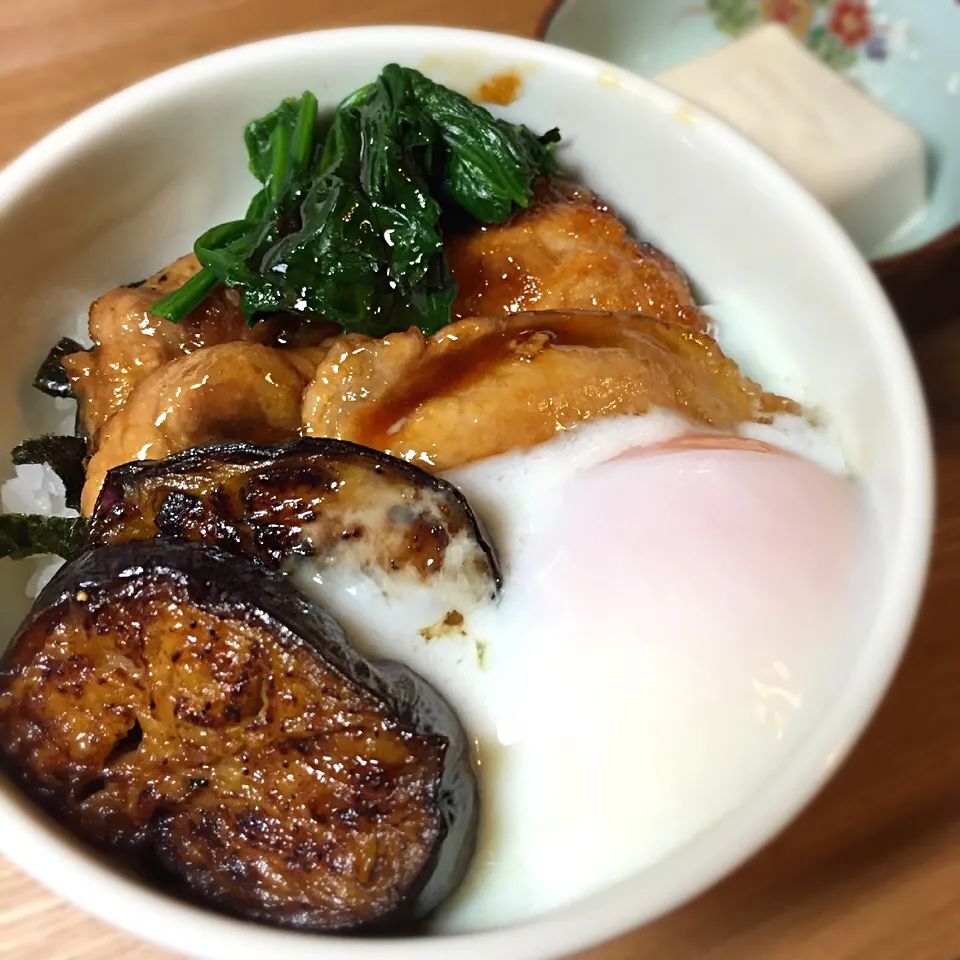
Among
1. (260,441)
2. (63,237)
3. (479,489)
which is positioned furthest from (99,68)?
(479,489)

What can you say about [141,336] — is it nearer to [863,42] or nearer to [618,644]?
[618,644]

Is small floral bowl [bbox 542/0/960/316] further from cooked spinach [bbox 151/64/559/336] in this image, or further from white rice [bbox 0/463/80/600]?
white rice [bbox 0/463/80/600]

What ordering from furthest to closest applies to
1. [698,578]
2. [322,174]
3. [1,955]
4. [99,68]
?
[99,68] < [322,174] < [1,955] < [698,578]

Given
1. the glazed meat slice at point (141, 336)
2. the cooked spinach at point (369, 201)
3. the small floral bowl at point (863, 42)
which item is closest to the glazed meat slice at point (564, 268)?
the cooked spinach at point (369, 201)

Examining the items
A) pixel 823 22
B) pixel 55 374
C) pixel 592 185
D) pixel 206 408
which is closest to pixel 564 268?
pixel 592 185

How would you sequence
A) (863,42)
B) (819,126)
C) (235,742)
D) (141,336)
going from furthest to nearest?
1. (863,42)
2. (819,126)
3. (141,336)
4. (235,742)

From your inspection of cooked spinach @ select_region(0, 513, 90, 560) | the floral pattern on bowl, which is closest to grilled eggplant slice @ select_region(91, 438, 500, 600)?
cooked spinach @ select_region(0, 513, 90, 560)

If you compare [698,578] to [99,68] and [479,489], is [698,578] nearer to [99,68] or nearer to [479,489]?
[479,489]
